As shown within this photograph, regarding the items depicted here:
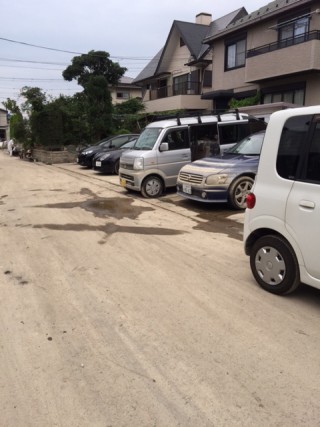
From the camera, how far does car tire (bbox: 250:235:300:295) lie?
389 cm

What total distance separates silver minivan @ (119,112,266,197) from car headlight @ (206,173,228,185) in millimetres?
2310

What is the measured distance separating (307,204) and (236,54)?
19927 mm

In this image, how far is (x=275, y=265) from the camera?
4.07 metres

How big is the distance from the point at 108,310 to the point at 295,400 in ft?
6.44

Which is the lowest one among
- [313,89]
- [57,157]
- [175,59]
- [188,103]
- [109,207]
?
[109,207]

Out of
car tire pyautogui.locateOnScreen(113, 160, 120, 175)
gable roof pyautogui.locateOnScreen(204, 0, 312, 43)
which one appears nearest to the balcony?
gable roof pyautogui.locateOnScreen(204, 0, 312, 43)

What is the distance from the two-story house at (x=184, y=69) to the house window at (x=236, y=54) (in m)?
3.24

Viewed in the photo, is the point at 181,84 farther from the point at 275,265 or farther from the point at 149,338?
the point at 149,338

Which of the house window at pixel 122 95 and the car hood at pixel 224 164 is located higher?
the house window at pixel 122 95

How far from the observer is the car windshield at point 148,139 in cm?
1054

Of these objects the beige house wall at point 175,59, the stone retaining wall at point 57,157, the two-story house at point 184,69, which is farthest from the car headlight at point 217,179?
the beige house wall at point 175,59

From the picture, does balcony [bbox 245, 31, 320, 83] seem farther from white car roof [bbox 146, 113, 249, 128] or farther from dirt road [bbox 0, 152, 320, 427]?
dirt road [bbox 0, 152, 320, 427]

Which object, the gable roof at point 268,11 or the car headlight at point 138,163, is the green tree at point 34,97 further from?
the car headlight at point 138,163

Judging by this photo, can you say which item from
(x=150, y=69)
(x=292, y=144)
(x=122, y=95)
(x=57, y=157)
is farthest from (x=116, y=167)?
(x=122, y=95)
